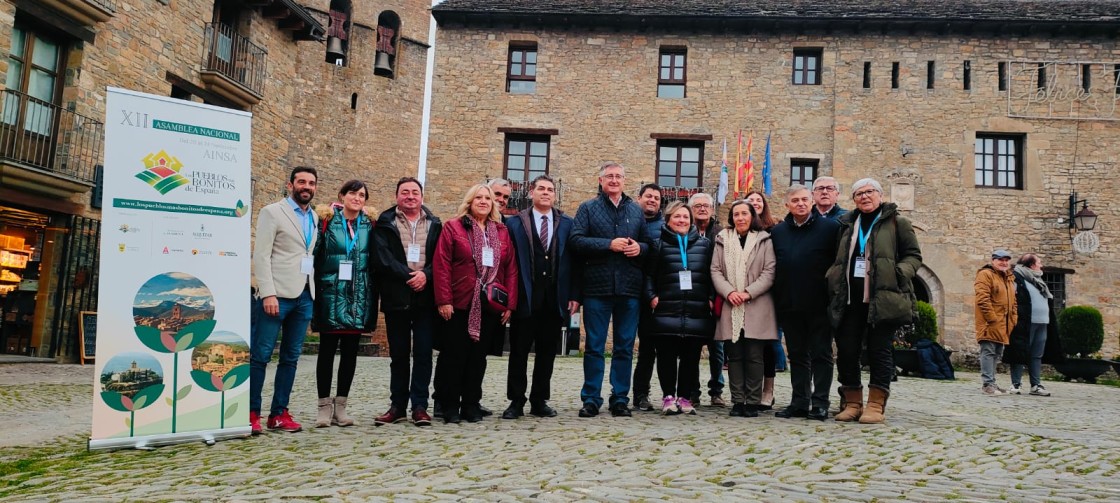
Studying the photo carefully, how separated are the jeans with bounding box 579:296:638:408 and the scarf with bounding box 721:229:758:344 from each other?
798 mm

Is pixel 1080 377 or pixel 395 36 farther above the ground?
pixel 395 36

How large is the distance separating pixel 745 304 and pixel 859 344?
0.89 meters

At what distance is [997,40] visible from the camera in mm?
19047

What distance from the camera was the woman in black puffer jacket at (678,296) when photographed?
590cm

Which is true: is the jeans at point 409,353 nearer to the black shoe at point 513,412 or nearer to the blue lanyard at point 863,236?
the black shoe at point 513,412

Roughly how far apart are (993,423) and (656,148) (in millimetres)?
14142

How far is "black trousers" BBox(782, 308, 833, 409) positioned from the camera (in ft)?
19.5

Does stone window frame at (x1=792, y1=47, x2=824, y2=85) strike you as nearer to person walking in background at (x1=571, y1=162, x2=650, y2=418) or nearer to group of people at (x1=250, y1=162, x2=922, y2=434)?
group of people at (x1=250, y1=162, x2=922, y2=434)

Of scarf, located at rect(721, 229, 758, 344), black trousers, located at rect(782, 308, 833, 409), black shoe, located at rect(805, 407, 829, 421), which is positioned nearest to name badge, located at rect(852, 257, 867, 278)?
black trousers, located at rect(782, 308, 833, 409)

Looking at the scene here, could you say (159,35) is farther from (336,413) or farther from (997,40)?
(997,40)

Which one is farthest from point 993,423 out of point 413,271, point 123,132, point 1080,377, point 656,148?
point 656,148

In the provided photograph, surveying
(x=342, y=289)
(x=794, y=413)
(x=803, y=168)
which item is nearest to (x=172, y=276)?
(x=342, y=289)

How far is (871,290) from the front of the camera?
5605 mm

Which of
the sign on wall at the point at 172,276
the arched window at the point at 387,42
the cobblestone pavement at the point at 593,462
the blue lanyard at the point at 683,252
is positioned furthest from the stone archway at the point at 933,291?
the sign on wall at the point at 172,276
